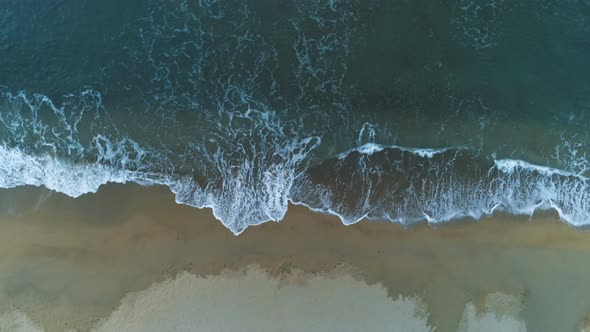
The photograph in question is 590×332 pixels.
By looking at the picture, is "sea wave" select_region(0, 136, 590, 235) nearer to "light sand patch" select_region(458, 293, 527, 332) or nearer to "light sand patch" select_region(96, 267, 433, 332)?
"light sand patch" select_region(96, 267, 433, 332)

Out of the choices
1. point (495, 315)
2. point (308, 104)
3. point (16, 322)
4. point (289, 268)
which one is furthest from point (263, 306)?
point (16, 322)

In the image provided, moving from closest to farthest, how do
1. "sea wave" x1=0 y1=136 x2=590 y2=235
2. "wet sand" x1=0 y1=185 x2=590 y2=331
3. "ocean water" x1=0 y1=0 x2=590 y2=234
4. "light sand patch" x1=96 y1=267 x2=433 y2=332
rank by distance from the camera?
1. "light sand patch" x1=96 y1=267 x2=433 y2=332
2. "wet sand" x1=0 y1=185 x2=590 y2=331
3. "sea wave" x1=0 y1=136 x2=590 y2=235
4. "ocean water" x1=0 y1=0 x2=590 y2=234

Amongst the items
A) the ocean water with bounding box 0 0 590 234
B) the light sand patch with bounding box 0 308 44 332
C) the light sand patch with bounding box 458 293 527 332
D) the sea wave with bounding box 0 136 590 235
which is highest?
the ocean water with bounding box 0 0 590 234

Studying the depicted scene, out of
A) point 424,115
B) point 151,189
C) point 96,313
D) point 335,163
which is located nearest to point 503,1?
point 424,115

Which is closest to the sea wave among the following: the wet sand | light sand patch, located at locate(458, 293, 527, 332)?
the wet sand

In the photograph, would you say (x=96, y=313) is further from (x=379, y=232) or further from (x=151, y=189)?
(x=379, y=232)

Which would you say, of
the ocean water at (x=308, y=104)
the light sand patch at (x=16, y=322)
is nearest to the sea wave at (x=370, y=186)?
the ocean water at (x=308, y=104)
